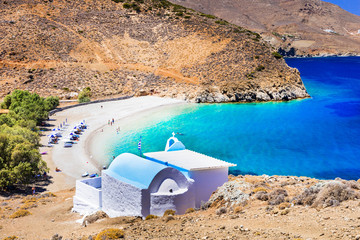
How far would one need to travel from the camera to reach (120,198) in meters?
20.4

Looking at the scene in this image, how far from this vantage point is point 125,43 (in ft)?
298

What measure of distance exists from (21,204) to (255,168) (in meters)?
20.3

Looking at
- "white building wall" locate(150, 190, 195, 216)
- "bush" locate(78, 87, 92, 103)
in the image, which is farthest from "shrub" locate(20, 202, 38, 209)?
"bush" locate(78, 87, 92, 103)

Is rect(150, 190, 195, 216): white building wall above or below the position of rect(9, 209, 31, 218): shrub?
above

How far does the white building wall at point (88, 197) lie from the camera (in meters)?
22.5

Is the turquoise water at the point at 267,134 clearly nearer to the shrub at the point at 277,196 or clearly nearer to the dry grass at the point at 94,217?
the dry grass at the point at 94,217

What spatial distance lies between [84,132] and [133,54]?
41.5m

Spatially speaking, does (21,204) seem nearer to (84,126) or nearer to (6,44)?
(84,126)

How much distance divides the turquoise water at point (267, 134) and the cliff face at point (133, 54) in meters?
7.93

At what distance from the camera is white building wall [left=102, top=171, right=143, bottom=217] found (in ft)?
63.9

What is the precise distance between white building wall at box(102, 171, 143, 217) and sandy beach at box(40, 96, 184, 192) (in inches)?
492

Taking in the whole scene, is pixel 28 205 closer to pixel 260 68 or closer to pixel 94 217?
pixel 94 217

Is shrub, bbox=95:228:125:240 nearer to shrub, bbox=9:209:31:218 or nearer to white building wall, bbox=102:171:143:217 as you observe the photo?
white building wall, bbox=102:171:143:217

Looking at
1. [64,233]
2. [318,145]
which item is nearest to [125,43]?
[318,145]
